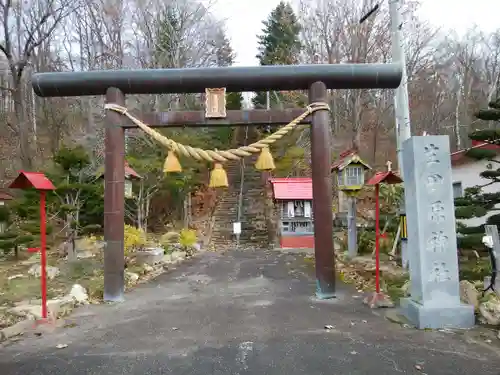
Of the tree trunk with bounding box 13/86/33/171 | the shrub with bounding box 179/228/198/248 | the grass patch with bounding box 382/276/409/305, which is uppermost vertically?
the tree trunk with bounding box 13/86/33/171

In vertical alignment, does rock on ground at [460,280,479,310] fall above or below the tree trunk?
below

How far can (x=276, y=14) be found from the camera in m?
34.5

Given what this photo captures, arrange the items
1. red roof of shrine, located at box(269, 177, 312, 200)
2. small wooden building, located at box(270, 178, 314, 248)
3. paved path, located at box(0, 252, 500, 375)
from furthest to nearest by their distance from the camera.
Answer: small wooden building, located at box(270, 178, 314, 248), red roof of shrine, located at box(269, 177, 312, 200), paved path, located at box(0, 252, 500, 375)

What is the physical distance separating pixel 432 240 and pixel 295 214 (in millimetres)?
12451

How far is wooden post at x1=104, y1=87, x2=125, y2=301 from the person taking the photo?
23.0 feet

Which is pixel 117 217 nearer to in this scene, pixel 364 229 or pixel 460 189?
pixel 364 229

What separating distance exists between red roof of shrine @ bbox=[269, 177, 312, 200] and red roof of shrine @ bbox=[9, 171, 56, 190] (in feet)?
40.6

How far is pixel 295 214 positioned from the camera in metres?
17.7

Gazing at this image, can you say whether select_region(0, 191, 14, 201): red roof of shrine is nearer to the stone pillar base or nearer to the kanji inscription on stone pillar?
the kanji inscription on stone pillar

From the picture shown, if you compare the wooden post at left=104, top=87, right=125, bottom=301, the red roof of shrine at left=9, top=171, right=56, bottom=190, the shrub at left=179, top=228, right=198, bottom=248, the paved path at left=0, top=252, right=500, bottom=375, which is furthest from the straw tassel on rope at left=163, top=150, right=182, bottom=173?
the shrub at left=179, top=228, right=198, bottom=248

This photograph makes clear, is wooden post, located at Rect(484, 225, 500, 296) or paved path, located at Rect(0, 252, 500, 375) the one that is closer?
paved path, located at Rect(0, 252, 500, 375)

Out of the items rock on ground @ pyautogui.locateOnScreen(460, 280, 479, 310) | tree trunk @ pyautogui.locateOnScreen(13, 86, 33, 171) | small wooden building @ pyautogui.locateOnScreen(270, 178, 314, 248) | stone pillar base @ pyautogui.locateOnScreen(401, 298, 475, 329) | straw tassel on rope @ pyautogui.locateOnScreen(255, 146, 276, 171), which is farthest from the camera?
small wooden building @ pyautogui.locateOnScreen(270, 178, 314, 248)

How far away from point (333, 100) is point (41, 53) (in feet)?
57.4

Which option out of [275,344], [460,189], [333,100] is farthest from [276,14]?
[275,344]
